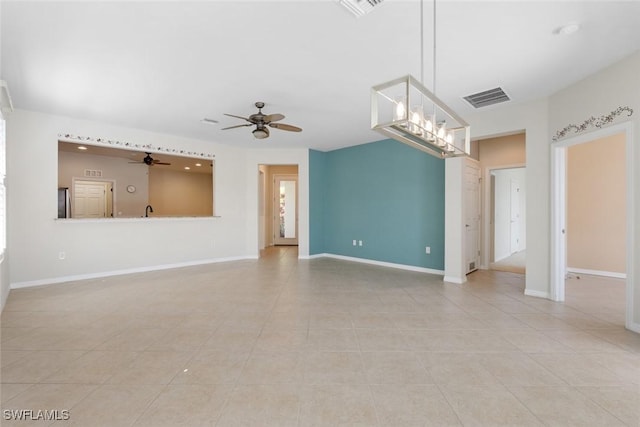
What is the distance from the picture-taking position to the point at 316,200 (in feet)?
23.6

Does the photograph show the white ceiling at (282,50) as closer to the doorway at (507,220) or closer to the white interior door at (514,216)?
the doorway at (507,220)

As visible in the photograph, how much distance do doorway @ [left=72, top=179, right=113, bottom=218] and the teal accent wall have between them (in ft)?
19.4

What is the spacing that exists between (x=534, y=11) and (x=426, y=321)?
2.84m

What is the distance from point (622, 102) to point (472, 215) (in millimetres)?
2789

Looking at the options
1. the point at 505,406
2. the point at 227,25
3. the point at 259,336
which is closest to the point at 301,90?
the point at 227,25

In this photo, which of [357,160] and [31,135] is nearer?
[31,135]

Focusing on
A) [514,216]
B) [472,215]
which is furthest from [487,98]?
[514,216]

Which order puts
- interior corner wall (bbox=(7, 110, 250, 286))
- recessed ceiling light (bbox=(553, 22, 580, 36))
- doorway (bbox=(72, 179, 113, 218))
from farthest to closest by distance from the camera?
1. doorway (bbox=(72, 179, 113, 218))
2. interior corner wall (bbox=(7, 110, 250, 286))
3. recessed ceiling light (bbox=(553, 22, 580, 36))

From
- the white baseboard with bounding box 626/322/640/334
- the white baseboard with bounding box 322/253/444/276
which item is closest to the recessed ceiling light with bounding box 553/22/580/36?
the white baseboard with bounding box 626/322/640/334

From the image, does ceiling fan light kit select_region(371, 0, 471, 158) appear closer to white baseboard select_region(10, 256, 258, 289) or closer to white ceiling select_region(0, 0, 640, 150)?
white ceiling select_region(0, 0, 640, 150)

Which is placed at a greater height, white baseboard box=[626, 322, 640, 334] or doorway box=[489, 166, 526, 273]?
doorway box=[489, 166, 526, 273]

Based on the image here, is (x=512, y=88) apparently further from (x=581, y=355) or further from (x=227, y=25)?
(x=227, y=25)

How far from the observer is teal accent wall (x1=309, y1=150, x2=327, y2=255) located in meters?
7.05

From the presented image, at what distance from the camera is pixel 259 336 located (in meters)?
2.64
